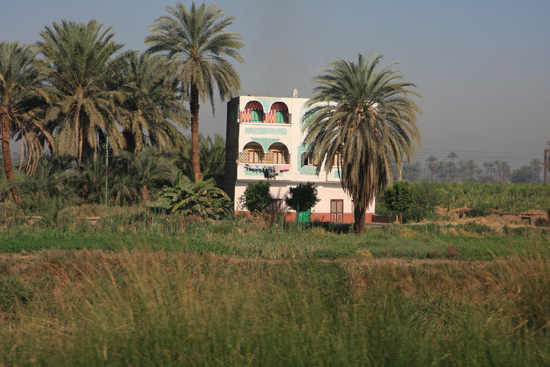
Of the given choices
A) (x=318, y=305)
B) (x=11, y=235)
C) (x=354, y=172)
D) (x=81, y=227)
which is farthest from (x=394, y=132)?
(x=318, y=305)

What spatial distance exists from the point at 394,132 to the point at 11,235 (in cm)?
1462

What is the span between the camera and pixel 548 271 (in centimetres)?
502

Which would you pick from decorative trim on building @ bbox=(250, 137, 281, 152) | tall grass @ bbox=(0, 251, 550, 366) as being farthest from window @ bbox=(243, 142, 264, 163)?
tall grass @ bbox=(0, 251, 550, 366)

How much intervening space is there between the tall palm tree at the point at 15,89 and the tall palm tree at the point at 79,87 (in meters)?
1.11

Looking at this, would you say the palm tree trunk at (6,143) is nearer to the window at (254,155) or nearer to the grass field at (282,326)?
the window at (254,155)

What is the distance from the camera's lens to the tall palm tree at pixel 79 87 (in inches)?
1029

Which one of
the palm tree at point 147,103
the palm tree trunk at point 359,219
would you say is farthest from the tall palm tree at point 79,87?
the palm tree trunk at point 359,219

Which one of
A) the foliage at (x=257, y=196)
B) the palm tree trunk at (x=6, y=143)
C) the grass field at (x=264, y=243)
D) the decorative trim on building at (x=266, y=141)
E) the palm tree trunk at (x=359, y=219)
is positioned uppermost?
the decorative trim on building at (x=266, y=141)

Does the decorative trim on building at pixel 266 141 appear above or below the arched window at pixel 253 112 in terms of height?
below

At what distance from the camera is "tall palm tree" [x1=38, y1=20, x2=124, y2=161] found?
26.1 metres

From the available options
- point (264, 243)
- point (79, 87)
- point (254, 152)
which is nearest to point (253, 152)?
point (254, 152)

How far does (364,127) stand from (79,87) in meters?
17.3

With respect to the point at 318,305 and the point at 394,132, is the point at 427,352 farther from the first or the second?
the point at 394,132

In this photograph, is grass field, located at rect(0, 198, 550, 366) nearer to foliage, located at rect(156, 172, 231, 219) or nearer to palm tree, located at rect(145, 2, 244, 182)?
foliage, located at rect(156, 172, 231, 219)
